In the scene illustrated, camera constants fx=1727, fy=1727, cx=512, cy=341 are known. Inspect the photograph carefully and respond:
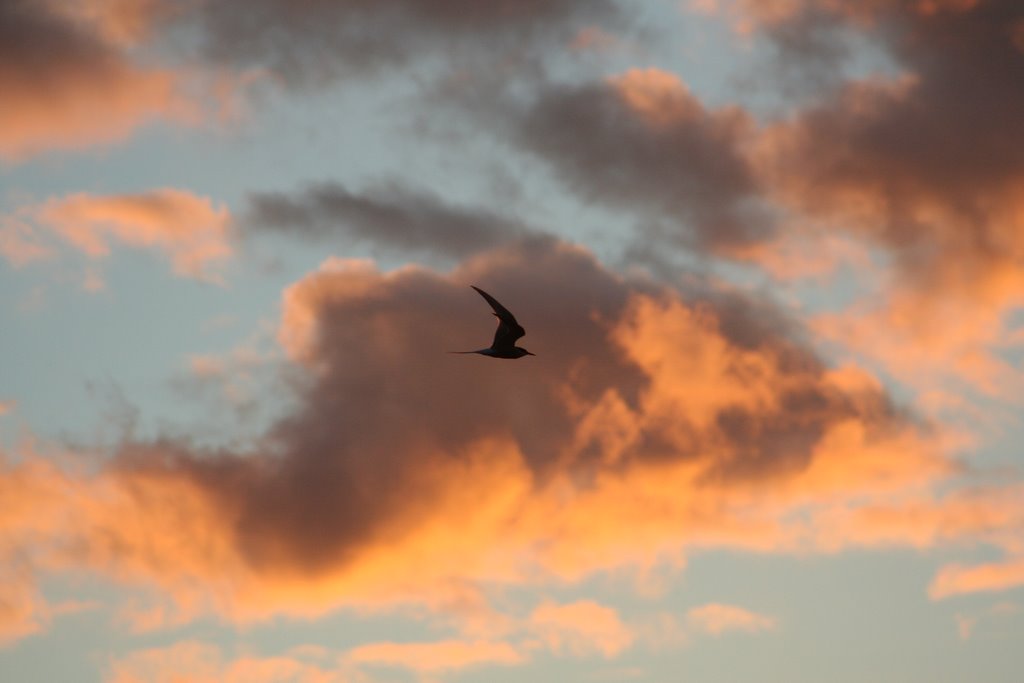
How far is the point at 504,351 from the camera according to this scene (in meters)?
116

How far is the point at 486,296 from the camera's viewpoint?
4107 inches

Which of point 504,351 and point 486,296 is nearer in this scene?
point 486,296

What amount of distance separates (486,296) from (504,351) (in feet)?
40.9
